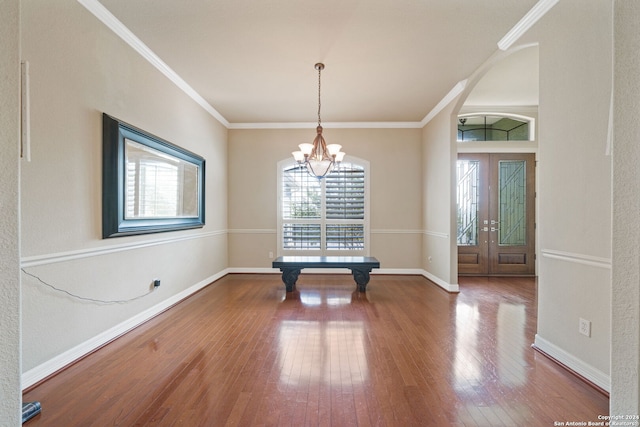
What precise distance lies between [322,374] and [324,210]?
152 inches

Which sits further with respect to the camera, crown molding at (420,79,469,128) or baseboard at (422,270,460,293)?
baseboard at (422,270,460,293)

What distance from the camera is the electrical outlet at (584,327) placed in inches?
83.1

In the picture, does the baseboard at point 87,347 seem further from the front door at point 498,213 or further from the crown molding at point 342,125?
the front door at point 498,213

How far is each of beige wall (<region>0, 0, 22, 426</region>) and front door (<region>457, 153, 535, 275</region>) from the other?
238 inches

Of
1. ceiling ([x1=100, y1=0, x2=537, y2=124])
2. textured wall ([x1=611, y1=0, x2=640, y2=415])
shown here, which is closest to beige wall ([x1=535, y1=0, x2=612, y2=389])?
ceiling ([x1=100, y1=0, x2=537, y2=124])

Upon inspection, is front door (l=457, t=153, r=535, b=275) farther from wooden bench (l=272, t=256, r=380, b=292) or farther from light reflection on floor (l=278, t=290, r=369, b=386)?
light reflection on floor (l=278, t=290, r=369, b=386)

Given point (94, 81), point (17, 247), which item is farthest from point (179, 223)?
point (17, 247)

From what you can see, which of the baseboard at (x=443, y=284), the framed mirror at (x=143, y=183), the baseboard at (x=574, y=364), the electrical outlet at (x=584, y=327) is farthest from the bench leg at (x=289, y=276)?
the electrical outlet at (x=584, y=327)

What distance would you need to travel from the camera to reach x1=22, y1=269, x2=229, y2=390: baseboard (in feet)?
6.68

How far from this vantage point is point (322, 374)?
2.19m

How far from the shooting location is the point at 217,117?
5.31 metres

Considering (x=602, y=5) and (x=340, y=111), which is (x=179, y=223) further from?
(x=602, y=5)

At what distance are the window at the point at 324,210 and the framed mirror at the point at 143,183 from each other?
1885mm


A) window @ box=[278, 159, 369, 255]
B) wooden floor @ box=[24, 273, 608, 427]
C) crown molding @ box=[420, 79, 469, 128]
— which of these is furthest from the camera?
window @ box=[278, 159, 369, 255]
